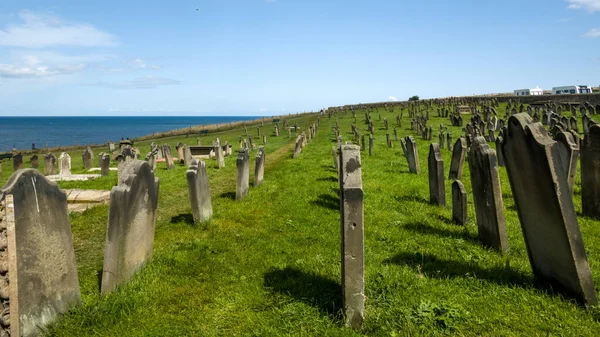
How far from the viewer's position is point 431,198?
9.87m

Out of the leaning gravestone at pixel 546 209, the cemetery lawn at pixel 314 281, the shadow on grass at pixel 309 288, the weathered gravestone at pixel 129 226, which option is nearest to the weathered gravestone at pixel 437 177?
the cemetery lawn at pixel 314 281

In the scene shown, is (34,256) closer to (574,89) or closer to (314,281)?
(314,281)

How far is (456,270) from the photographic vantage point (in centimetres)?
569

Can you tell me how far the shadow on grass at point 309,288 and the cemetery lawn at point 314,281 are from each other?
17 millimetres

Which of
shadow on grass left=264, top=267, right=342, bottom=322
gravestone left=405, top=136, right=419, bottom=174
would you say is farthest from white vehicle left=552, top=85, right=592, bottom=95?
shadow on grass left=264, top=267, right=342, bottom=322

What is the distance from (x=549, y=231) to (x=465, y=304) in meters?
1.44

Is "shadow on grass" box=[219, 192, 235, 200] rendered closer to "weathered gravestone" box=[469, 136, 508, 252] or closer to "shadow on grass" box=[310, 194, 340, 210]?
"shadow on grass" box=[310, 194, 340, 210]

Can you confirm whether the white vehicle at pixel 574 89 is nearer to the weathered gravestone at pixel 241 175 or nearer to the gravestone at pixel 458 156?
the gravestone at pixel 458 156

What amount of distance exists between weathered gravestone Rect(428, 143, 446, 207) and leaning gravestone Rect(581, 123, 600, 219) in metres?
2.81

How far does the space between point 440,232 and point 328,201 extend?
3681mm

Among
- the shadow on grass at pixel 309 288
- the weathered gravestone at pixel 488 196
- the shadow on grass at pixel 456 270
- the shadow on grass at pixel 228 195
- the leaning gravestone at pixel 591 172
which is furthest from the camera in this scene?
the shadow on grass at pixel 228 195

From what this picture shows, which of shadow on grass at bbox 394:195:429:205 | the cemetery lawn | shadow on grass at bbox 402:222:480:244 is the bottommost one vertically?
the cemetery lawn

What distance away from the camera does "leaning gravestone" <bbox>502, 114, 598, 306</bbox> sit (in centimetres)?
448

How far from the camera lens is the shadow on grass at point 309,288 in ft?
15.7
